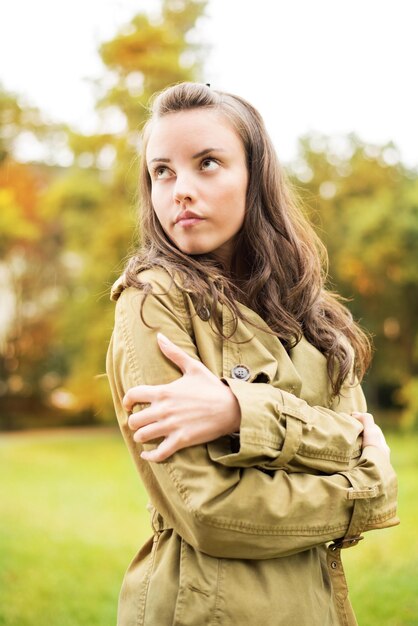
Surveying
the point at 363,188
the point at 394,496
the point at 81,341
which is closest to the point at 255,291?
the point at 394,496

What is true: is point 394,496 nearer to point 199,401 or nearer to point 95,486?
point 199,401

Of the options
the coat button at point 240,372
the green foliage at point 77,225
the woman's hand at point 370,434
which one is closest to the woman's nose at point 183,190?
the coat button at point 240,372

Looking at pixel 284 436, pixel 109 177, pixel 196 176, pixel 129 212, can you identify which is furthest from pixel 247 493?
pixel 109 177

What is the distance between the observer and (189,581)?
157cm

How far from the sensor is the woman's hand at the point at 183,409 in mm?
1503

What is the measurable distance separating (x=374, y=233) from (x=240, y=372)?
11751 millimetres

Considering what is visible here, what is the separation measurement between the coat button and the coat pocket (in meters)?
0.38

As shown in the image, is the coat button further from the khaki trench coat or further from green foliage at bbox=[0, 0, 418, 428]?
green foliage at bbox=[0, 0, 418, 428]

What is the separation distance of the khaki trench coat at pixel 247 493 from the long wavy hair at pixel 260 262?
0.19 feet

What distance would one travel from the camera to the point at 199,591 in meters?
1.56

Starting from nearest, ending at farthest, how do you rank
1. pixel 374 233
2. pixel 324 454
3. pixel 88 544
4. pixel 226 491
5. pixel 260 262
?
pixel 226 491 < pixel 324 454 < pixel 260 262 < pixel 88 544 < pixel 374 233

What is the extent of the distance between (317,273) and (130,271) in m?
0.53

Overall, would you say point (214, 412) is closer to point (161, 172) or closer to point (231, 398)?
point (231, 398)

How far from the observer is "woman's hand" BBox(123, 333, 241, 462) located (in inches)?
59.2
